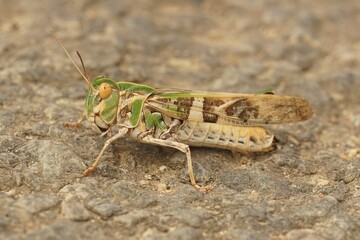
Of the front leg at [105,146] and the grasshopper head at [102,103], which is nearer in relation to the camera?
the front leg at [105,146]

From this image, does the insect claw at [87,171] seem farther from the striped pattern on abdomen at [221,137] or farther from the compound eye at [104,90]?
the striped pattern on abdomen at [221,137]

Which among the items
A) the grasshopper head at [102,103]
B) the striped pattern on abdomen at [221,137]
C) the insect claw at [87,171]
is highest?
the grasshopper head at [102,103]

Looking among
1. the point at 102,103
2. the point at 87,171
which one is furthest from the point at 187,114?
the point at 87,171

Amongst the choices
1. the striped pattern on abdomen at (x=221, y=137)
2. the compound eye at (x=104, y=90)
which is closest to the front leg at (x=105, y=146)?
the compound eye at (x=104, y=90)

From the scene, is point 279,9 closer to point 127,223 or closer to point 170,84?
point 170,84

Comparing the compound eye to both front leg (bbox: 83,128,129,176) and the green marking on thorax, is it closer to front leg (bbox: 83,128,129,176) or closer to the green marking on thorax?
the green marking on thorax

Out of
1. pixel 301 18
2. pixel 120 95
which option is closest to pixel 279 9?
pixel 301 18

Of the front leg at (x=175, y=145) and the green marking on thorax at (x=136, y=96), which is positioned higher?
the green marking on thorax at (x=136, y=96)

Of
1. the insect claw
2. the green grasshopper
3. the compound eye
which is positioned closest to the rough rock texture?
the insect claw
